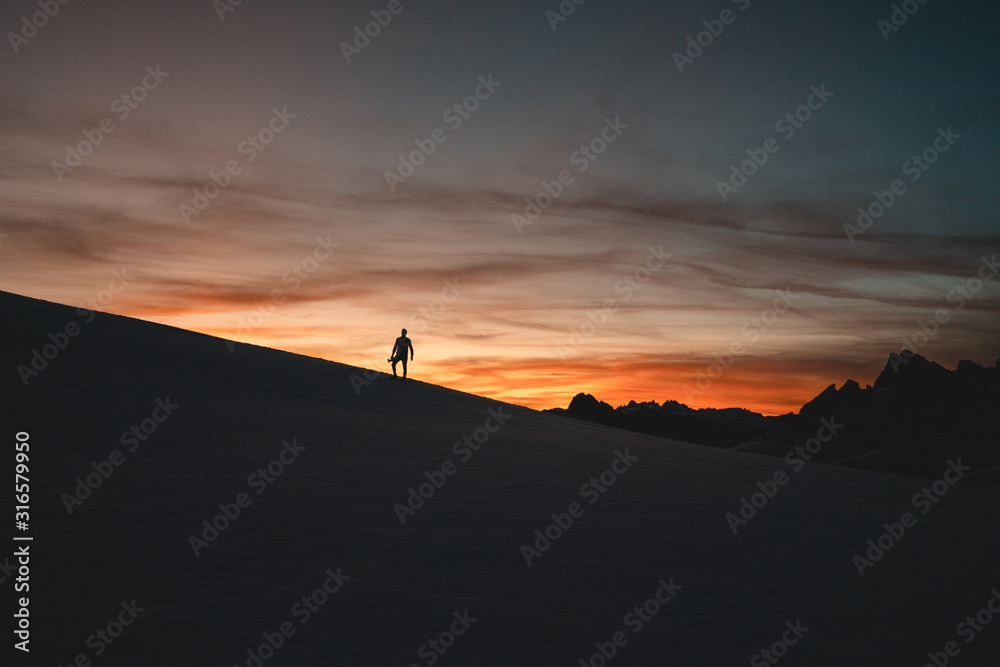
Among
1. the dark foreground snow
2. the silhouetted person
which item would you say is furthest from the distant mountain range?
the dark foreground snow

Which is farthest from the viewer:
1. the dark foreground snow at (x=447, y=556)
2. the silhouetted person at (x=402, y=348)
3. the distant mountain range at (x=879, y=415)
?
the distant mountain range at (x=879, y=415)

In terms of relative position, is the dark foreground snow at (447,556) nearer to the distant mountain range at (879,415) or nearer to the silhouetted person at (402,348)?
the silhouetted person at (402,348)

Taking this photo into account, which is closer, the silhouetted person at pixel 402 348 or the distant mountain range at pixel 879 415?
the silhouetted person at pixel 402 348

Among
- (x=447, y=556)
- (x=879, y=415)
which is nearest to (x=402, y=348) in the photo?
(x=447, y=556)

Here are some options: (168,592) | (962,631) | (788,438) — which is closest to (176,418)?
(168,592)

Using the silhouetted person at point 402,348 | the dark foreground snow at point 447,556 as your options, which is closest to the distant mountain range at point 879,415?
the silhouetted person at point 402,348

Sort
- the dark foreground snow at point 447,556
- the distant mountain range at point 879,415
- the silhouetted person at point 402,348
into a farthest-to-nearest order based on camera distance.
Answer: the distant mountain range at point 879,415
the silhouetted person at point 402,348
the dark foreground snow at point 447,556

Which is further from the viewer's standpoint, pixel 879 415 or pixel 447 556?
pixel 879 415

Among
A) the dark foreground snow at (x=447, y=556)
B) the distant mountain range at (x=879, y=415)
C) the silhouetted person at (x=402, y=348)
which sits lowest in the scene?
the dark foreground snow at (x=447, y=556)

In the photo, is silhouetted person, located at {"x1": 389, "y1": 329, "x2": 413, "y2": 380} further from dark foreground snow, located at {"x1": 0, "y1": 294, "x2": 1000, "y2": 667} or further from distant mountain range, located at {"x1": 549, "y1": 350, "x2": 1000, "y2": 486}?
distant mountain range, located at {"x1": 549, "y1": 350, "x2": 1000, "y2": 486}

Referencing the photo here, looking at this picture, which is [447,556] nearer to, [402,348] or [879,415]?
[402,348]

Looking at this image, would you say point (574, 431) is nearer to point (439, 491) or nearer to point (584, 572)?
point (439, 491)

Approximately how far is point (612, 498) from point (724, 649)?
11.6ft

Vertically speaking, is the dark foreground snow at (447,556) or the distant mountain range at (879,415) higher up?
the distant mountain range at (879,415)
